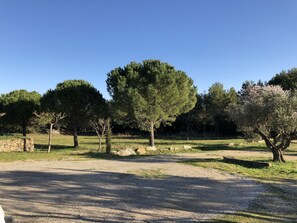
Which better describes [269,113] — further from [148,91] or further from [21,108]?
[21,108]

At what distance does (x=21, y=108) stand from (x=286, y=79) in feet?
144

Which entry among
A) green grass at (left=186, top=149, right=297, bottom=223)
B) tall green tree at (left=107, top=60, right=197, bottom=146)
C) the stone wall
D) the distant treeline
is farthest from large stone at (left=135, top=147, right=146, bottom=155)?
green grass at (left=186, top=149, right=297, bottom=223)

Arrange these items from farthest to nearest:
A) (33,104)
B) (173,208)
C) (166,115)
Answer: (33,104) < (166,115) < (173,208)

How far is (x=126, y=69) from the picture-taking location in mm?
40094

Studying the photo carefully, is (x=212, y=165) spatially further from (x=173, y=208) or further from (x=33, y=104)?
(x=33, y=104)

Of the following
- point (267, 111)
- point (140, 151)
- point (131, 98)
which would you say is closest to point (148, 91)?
point (131, 98)

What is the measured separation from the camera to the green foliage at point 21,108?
48.0 meters

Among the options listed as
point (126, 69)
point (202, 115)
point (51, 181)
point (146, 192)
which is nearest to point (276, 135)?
point (146, 192)

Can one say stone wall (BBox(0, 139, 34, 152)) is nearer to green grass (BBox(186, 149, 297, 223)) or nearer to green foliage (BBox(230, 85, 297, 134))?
green foliage (BBox(230, 85, 297, 134))

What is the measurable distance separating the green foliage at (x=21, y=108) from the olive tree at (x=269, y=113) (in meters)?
33.1

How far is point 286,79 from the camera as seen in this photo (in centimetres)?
→ 5888

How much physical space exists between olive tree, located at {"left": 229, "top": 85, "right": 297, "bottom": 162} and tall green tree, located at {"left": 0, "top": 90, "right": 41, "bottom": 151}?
1306 inches

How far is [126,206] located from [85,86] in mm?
31882

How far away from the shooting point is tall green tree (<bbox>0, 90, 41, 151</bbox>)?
47944mm
